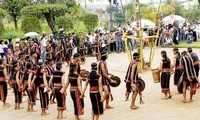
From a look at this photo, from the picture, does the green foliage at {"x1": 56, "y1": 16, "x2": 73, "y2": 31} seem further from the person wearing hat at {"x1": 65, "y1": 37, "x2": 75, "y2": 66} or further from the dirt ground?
the dirt ground

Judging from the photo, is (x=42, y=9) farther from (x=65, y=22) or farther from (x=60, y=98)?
(x=60, y=98)

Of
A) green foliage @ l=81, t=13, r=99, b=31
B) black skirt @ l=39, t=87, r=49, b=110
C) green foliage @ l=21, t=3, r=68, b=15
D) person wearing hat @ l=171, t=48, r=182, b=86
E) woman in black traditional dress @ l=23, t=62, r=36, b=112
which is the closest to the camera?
black skirt @ l=39, t=87, r=49, b=110

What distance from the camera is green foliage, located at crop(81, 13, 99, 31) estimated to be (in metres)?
28.5

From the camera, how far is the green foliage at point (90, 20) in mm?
28469

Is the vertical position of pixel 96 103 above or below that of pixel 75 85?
below

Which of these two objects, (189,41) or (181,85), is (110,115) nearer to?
(181,85)

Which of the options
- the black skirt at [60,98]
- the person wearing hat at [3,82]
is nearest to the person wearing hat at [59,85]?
the black skirt at [60,98]

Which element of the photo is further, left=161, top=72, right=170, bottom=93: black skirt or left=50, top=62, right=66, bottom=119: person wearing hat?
left=161, top=72, right=170, bottom=93: black skirt

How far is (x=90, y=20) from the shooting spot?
1127 inches

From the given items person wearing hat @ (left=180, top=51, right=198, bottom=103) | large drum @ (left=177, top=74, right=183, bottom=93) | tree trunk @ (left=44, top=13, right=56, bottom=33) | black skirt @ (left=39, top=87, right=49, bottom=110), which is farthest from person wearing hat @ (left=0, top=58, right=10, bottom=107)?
tree trunk @ (left=44, top=13, right=56, bottom=33)

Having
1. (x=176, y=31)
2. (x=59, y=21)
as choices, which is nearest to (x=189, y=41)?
(x=176, y=31)

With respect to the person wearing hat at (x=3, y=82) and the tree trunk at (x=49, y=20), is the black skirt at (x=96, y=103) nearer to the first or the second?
the person wearing hat at (x=3, y=82)

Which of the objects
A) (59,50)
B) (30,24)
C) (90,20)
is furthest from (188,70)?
(30,24)

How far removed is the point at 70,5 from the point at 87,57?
1053 cm
